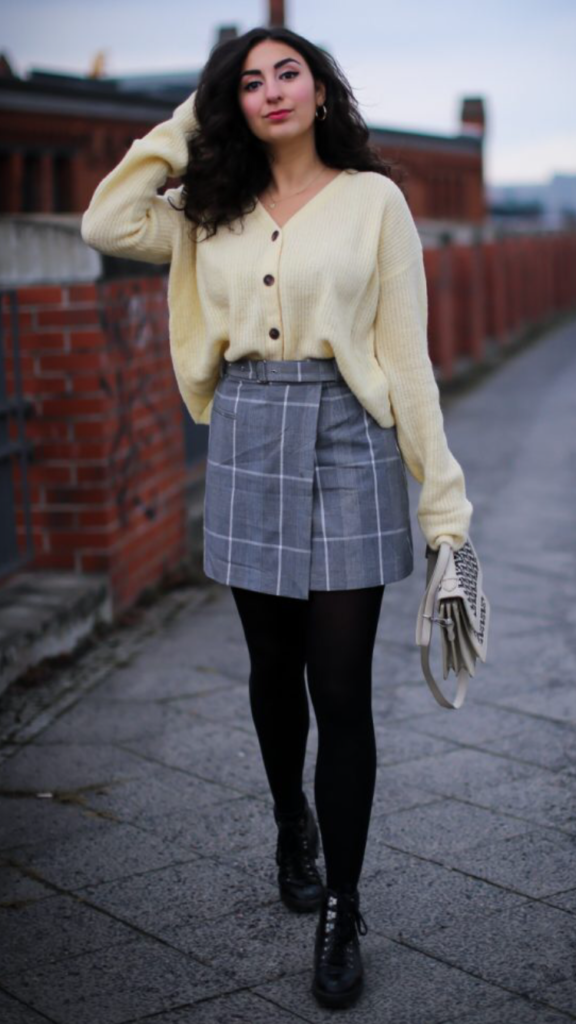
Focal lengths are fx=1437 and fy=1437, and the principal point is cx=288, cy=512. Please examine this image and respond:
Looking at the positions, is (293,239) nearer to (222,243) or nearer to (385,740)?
(222,243)

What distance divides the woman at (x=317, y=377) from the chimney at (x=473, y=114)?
33.2 m

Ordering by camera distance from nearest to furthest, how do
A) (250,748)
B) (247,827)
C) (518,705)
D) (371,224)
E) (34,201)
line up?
(371,224) < (247,827) < (250,748) < (518,705) < (34,201)

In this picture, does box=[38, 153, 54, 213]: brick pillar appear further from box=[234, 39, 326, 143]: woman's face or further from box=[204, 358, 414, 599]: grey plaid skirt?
box=[204, 358, 414, 599]: grey plaid skirt

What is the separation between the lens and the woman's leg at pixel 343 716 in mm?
2926

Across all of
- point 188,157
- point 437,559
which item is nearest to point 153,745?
point 437,559

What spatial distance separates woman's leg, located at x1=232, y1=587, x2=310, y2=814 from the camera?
3.10 m

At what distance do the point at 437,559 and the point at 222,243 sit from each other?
0.80 metres

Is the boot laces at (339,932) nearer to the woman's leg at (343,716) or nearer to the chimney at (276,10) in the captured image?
the woman's leg at (343,716)

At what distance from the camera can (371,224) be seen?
291cm

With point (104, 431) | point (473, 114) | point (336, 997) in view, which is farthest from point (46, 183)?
point (473, 114)

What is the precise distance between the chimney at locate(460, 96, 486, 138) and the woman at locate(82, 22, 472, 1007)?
3323 centimetres

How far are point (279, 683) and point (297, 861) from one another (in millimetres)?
433

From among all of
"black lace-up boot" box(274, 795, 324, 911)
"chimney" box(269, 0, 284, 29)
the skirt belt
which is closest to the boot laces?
"black lace-up boot" box(274, 795, 324, 911)

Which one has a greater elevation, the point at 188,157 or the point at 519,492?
the point at 188,157
